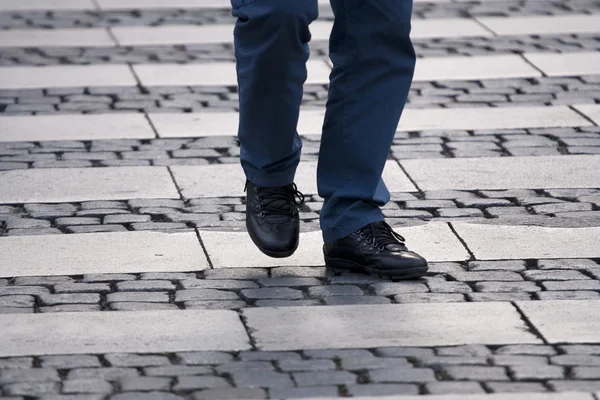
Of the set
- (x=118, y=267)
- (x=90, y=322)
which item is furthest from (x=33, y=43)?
(x=90, y=322)

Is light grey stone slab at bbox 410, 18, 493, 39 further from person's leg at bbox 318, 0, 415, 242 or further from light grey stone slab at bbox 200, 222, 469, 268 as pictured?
person's leg at bbox 318, 0, 415, 242

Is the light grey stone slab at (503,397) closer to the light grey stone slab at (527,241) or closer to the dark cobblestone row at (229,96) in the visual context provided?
the light grey stone slab at (527,241)

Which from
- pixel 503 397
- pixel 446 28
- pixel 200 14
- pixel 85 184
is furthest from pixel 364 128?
pixel 200 14

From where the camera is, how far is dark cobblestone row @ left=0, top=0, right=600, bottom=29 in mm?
8023

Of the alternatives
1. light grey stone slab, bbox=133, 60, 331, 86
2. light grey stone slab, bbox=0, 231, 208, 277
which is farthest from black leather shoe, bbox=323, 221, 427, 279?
light grey stone slab, bbox=133, 60, 331, 86

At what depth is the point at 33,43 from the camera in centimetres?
745

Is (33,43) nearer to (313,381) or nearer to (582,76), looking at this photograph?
(582,76)

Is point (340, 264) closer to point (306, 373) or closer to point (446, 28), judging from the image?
point (306, 373)

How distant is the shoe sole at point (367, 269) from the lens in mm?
3906

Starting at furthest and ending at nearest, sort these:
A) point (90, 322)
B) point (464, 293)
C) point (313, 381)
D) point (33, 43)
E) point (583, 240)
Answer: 1. point (33, 43)
2. point (583, 240)
3. point (464, 293)
4. point (90, 322)
5. point (313, 381)

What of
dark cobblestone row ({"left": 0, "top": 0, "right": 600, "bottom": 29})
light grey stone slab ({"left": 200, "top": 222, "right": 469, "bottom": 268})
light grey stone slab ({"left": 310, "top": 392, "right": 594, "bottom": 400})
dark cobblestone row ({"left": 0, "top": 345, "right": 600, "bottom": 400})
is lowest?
dark cobblestone row ({"left": 0, "top": 0, "right": 600, "bottom": 29})

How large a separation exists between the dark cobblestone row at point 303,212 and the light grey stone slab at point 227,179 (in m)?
0.08

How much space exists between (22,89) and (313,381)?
12.0ft

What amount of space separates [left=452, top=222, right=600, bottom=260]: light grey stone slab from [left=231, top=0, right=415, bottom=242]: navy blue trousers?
16.2 inches
